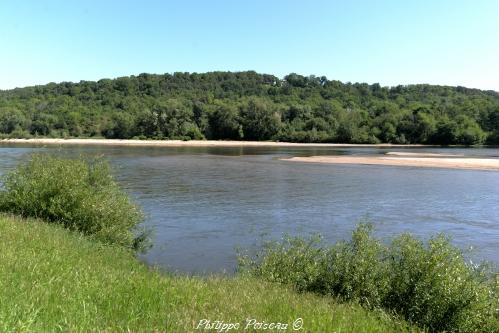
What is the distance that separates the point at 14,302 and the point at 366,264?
8.53 meters

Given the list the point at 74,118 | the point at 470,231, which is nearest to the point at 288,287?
the point at 470,231

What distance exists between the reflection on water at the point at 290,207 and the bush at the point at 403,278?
4.92 metres

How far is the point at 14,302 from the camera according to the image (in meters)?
6.12

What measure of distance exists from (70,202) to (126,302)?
12.1m

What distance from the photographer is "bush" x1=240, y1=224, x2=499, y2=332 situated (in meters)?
10.4

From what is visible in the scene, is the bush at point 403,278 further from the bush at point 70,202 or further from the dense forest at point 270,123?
the dense forest at point 270,123

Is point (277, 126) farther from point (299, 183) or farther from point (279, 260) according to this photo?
point (279, 260)

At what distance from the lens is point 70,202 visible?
18.2 meters

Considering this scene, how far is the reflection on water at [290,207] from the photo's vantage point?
21.8m
